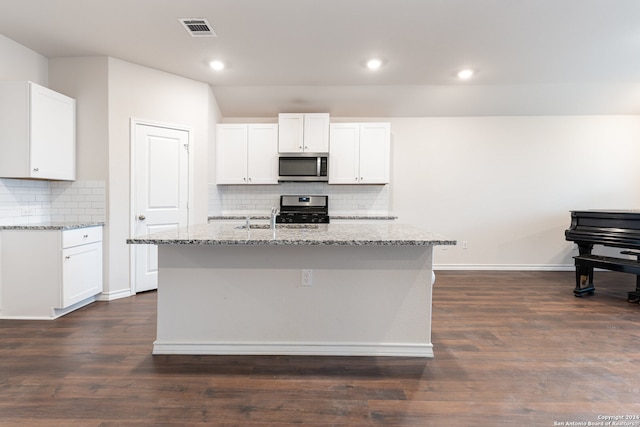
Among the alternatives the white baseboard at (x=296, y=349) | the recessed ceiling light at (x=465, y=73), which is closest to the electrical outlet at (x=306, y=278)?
the white baseboard at (x=296, y=349)

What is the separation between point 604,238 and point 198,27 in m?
4.88

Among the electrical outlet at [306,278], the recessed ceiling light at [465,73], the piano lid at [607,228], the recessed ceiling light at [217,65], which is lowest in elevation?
the electrical outlet at [306,278]

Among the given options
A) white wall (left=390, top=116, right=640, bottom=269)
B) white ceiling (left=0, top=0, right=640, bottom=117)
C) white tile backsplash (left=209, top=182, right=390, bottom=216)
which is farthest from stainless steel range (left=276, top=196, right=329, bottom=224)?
white ceiling (left=0, top=0, right=640, bottom=117)

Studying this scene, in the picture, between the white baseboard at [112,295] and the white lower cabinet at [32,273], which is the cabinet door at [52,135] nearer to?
the white lower cabinet at [32,273]

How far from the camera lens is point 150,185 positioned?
3.89m

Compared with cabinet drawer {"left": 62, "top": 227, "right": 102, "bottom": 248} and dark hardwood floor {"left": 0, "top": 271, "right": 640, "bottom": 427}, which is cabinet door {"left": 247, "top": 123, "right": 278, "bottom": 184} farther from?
dark hardwood floor {"left": 0, "top": 271, "right": 640, "bottom": 427}

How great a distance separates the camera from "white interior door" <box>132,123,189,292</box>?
3.81 m

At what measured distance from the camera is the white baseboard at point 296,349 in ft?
7.66

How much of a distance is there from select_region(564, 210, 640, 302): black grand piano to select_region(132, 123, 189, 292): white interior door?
4.88m

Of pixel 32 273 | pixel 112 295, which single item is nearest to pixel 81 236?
pixel 32 273

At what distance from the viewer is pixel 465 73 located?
4.11 m

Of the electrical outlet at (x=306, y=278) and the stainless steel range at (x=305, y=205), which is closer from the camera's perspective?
the electrical outlet at (x=306, y=278)

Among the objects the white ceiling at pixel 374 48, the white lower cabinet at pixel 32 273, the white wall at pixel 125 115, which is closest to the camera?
the white ceiling at pixel 374 48

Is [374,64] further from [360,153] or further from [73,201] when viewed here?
[73,201]
